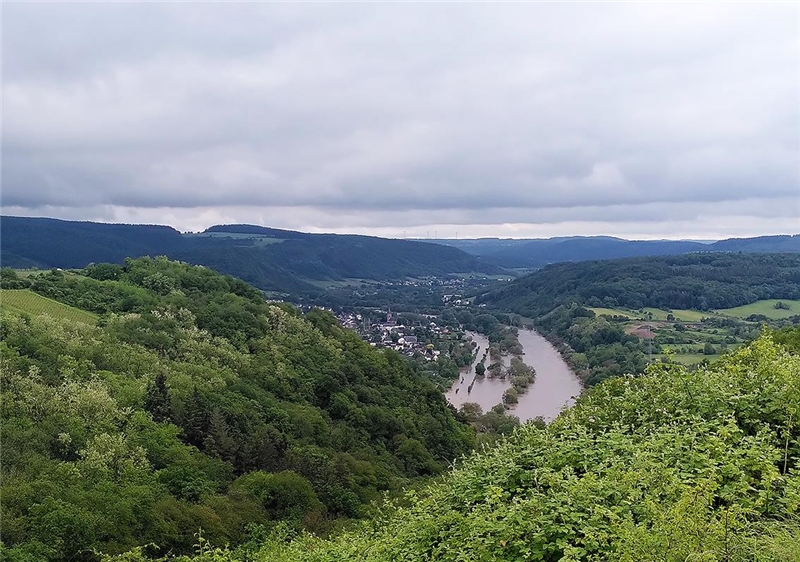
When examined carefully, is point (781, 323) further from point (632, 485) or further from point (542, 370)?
point (632, 485)

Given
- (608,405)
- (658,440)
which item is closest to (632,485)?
(658,440)

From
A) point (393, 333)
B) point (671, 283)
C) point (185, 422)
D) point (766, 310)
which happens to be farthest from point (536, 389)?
point (671, 283)

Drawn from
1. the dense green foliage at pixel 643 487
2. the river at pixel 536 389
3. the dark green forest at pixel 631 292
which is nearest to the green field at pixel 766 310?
the dark green forest at pixel 631 292

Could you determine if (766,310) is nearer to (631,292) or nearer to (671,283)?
(671,283)

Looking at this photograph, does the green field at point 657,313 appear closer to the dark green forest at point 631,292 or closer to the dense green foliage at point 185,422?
the dark green forest at point 631,292

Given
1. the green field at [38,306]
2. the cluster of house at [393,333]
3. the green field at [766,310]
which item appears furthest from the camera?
the cluster of house at [393,333]

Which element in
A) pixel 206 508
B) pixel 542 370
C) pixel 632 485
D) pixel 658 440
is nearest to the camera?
pixel 632 485
